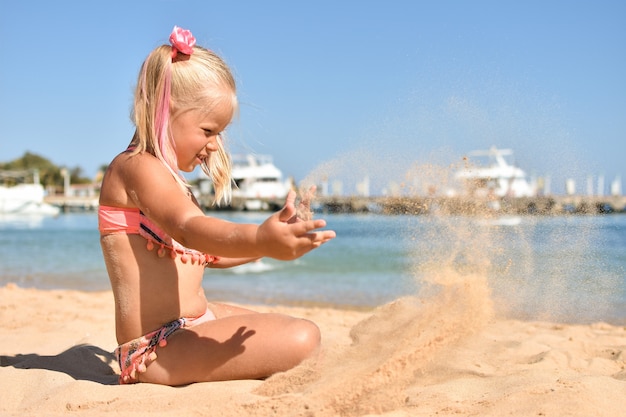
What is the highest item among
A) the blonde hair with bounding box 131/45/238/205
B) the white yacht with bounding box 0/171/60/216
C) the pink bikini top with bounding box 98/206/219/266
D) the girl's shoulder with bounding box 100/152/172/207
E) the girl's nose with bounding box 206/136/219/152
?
the blonde hair with bounding box 131/45/238/205

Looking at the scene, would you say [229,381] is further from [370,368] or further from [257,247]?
[257,247]

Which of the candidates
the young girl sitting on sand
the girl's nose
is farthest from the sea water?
the girl's nose

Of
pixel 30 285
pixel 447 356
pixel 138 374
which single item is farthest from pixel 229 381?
pixel 30 285

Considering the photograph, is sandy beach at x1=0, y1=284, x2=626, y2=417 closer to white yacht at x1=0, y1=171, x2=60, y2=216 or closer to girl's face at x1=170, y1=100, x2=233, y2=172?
girl's face at x1=170, y1=100, x2=233, y2=172

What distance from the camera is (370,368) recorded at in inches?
90.3

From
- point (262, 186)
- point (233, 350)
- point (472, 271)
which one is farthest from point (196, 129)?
point (262, 186)

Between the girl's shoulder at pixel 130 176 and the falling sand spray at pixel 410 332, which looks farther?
the girl's shoulder at pixel 130 176

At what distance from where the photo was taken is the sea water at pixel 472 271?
3.40 metres

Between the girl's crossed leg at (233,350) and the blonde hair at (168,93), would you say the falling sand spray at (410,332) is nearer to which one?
the girl's crossed leg at (233,350)

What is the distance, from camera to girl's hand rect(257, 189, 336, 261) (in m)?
1.72

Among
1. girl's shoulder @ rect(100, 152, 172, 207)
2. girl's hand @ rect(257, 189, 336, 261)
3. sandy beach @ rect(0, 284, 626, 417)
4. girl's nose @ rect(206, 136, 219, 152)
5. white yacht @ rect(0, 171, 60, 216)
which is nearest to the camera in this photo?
girl's hand @ rect(257, 189, 336, 261)

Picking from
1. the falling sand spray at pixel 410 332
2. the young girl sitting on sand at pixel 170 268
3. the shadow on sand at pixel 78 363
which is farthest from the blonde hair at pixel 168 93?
the shadow on sand at pixel 78 363

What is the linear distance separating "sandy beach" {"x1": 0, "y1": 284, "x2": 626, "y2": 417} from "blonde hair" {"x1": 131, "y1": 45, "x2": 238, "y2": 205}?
872 mm

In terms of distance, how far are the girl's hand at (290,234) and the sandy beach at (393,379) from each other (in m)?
0.65
